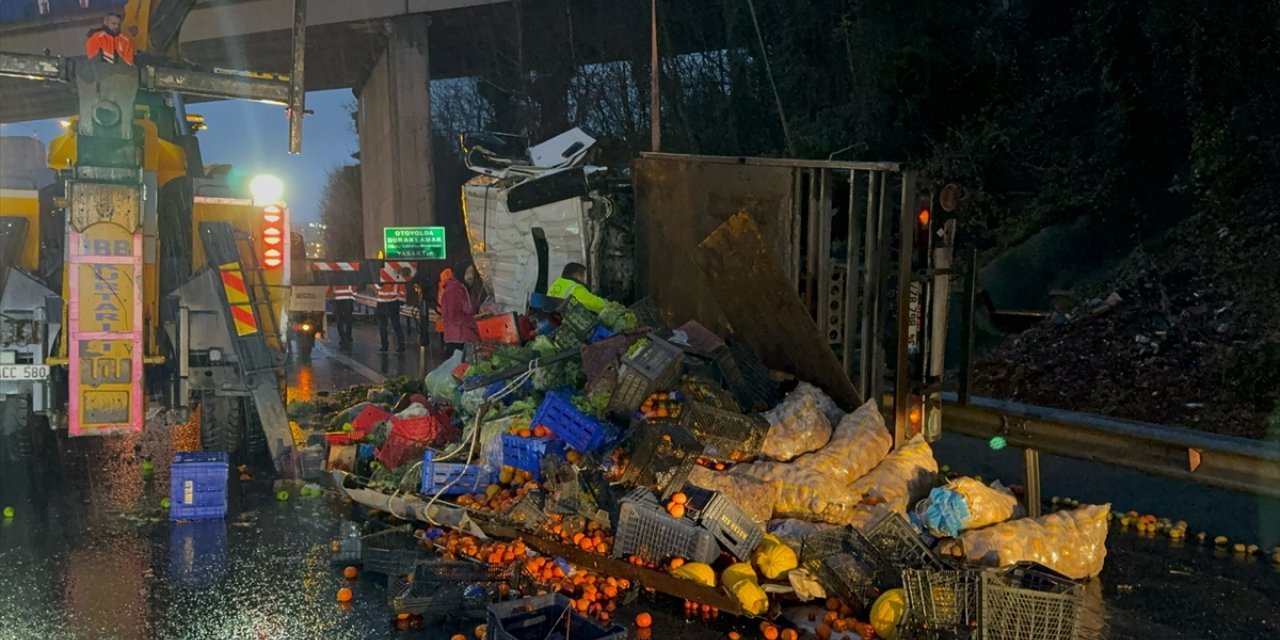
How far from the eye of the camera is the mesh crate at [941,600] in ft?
17.0

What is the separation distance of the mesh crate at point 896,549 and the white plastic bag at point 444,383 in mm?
5206

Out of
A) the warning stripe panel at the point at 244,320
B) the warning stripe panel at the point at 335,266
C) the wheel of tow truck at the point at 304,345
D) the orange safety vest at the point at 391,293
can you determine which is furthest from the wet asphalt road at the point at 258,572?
the orange safety vest at the point at 391,293

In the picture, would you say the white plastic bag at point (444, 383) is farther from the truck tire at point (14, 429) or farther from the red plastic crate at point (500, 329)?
the truck tire at point (14, 429)

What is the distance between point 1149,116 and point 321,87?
2769 cm

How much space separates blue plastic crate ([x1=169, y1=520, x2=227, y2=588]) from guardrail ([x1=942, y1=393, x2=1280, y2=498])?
5.74 metres

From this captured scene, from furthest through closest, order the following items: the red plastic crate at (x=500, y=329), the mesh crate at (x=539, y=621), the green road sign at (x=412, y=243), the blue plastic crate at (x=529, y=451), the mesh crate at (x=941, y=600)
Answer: the green road sign at (x=412, y=243)
the red plastic crate at (x=500, y=329)
the blue plastic crate at (x=529, y=451)
the mesh crate at (x=941, y=600)
the mesh crate at (x=539, y=621)

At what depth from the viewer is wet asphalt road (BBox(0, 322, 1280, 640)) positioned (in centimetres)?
564

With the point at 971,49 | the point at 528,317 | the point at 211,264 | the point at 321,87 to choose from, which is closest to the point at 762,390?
the point at 528,317

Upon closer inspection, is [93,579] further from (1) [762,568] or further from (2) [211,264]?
(1) [762,568]

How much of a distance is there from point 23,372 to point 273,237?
2.60 m

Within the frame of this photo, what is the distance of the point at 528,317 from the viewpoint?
10.8 m

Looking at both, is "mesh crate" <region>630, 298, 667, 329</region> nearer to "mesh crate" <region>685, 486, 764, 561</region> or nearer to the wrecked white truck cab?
the wrecked white truck cab

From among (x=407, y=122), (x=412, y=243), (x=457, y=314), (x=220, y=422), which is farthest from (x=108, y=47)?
(x=407, y=122)

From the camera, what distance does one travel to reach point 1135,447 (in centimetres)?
689
